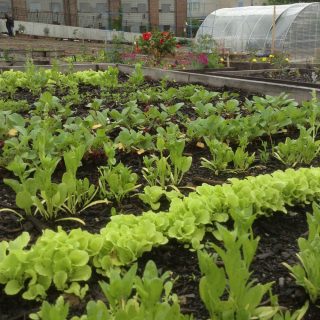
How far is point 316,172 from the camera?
2.93m

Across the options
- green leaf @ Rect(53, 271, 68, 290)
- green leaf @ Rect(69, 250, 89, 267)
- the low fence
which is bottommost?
green leaf @ Rect(53, 271, 68, 290)

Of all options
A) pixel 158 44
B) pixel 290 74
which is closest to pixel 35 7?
pixel 158 44

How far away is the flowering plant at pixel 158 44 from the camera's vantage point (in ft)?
38.8

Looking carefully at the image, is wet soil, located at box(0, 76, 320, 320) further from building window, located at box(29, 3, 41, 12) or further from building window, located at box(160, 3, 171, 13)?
building window, located at box(160, 3, 171, 13)

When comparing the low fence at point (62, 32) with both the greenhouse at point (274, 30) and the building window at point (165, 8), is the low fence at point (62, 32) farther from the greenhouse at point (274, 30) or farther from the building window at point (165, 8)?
the greenhouse at point (274, 30)

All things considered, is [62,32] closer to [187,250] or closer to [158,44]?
[158,44]

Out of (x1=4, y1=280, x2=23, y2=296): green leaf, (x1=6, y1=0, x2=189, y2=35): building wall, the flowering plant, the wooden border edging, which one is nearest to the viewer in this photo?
(x1=4, y1=280, x2=23, y2=296): green leaf

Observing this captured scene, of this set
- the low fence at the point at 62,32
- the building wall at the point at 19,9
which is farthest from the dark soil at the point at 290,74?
the building wall at the point at 19,9

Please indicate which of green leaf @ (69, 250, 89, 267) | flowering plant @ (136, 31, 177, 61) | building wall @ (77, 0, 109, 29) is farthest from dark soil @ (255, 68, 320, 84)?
building wall @ (77, 0, 109, 29)

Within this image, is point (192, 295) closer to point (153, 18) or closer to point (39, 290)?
point (39, 290)

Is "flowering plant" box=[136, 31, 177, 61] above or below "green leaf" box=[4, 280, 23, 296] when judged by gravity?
above

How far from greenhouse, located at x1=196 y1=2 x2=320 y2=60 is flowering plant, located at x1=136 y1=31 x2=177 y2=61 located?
215 inches

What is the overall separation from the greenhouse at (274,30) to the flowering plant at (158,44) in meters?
5.45

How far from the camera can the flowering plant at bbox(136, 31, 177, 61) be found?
1183 cm
